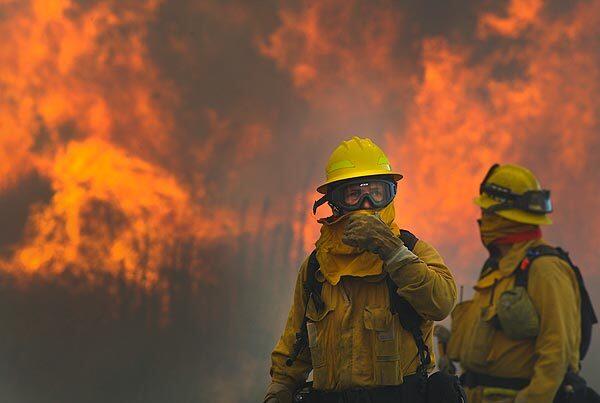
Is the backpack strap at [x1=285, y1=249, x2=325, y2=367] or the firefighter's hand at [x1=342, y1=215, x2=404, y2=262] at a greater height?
the firefighter's hand at [x1=342, y1=215, x2=404, y2=262]

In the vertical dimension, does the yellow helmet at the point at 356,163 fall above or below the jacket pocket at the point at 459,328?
above

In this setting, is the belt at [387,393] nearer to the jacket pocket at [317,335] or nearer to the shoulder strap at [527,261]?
the jacket pocket at [317,335]

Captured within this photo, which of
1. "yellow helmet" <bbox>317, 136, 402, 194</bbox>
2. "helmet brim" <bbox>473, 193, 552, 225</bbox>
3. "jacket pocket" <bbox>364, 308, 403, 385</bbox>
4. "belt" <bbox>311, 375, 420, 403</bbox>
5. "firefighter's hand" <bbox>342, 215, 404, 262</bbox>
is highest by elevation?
"yellow helmet" <bbox>317, 136, 402, 194</bbox>

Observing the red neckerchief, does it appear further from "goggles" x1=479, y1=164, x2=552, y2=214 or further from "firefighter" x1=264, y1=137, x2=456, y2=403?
"firefighter" x1=264, y1=137, x2=456, y2=403

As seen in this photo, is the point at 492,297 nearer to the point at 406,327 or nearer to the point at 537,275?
Result: the point at 537,275

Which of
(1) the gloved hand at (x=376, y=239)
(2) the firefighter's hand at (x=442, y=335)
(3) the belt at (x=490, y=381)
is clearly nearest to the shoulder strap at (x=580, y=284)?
(3) the belt at (x=490, y=381)

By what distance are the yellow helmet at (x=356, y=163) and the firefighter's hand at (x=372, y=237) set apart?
2.35 ft

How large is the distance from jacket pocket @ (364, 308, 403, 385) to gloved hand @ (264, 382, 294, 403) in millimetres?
1100

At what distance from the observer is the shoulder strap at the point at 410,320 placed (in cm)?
547

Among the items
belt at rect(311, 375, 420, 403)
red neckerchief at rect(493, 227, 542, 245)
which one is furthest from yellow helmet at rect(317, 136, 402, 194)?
belt at rect(311, 375, 420, 403)

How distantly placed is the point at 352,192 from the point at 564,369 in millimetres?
2082

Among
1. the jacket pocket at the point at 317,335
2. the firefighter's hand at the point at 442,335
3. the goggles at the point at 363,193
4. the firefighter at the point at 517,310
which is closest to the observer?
the firefighter at the point at 517,310

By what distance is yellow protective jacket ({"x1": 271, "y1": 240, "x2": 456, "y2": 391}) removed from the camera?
522cm

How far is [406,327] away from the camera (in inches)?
215
